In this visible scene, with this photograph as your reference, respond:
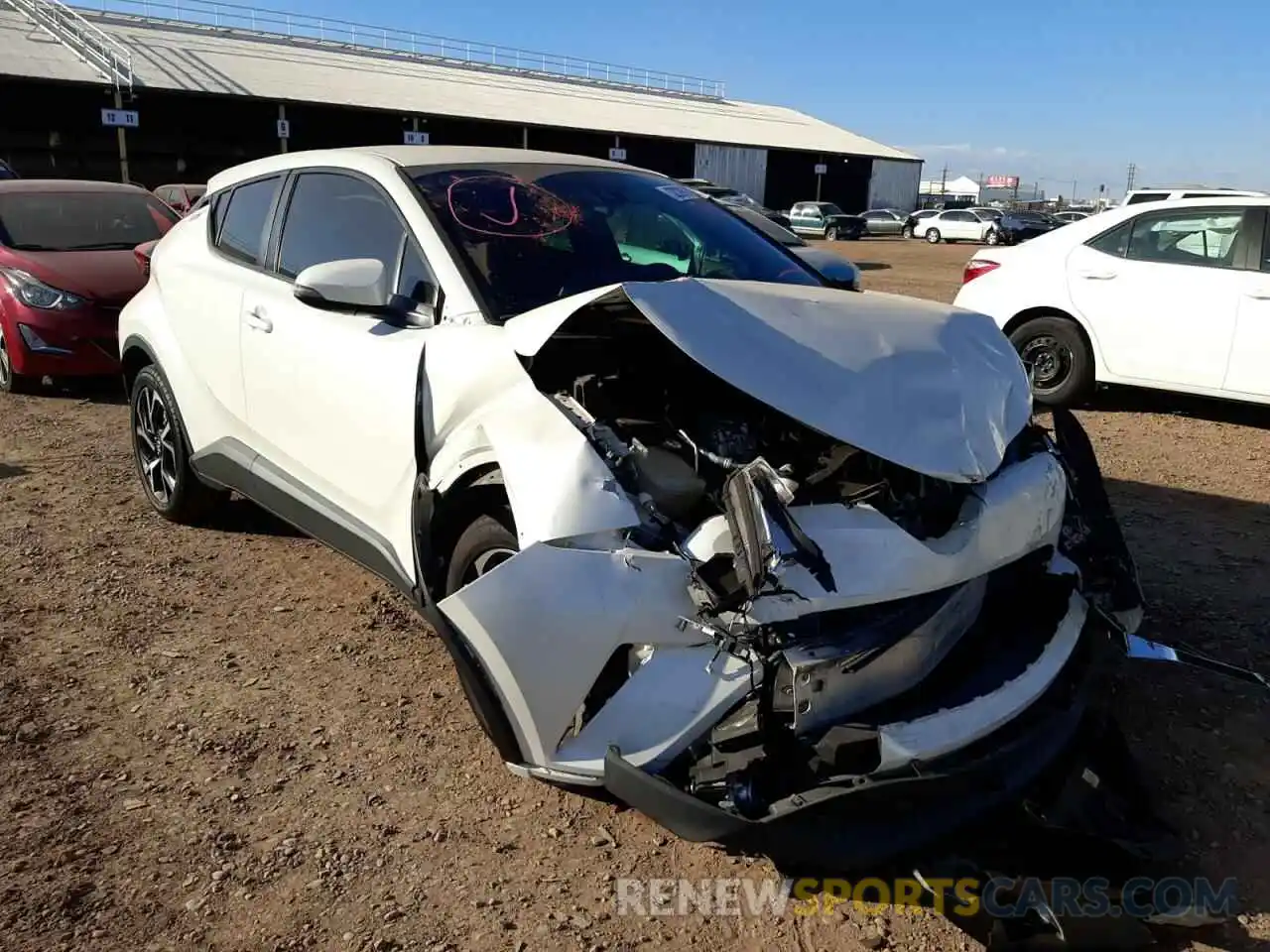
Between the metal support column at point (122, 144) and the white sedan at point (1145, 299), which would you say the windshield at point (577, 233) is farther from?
the metal support column at point (122, 144)

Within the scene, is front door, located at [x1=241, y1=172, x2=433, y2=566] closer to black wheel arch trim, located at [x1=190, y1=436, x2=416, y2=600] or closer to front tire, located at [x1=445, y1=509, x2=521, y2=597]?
black wheel arch trim, located at [x1=190, y1=436, x2=416, y2=600]

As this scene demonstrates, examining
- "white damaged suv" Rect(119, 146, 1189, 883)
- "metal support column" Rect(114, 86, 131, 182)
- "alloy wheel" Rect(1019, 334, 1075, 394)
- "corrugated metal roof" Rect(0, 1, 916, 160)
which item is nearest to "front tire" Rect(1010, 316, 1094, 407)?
"alloy wheel" Rect(1019, 334, 1075, 394)

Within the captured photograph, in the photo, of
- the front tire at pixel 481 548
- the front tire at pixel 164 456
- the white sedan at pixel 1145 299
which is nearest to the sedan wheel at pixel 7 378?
the front tire at pixel 164 456

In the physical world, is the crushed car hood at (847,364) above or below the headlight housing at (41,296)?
above

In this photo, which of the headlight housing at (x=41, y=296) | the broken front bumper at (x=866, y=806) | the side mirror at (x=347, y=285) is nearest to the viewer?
the broken front bumper at (x=866, y=806)

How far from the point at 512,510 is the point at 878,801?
1120mm

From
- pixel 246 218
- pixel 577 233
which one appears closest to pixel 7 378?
pixel 246 218

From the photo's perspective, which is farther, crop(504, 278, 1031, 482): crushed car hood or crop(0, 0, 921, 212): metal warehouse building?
crop(0, 0, 921, 212): metal warehouse building

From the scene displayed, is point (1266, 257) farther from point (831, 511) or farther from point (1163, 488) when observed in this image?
point (831, 511)

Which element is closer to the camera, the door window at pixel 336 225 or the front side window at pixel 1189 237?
the door window at pixel 336 225

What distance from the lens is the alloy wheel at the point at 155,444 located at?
15.9 ft

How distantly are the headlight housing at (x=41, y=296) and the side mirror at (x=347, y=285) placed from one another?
5.18 meters

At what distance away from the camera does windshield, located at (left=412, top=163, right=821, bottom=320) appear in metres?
3.39

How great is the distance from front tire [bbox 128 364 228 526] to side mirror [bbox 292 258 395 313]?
5.61 feet
